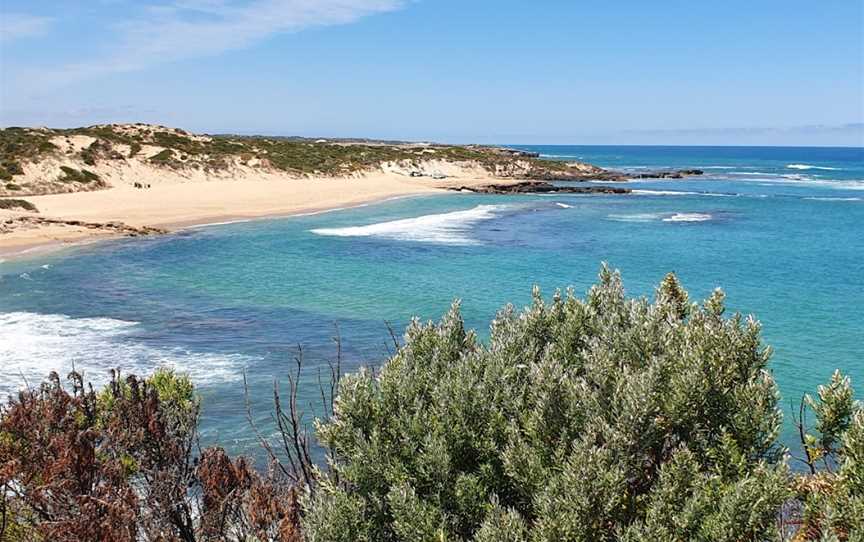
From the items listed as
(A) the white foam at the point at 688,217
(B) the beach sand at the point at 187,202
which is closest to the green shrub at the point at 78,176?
(B) the beach sand at the point at 187,202

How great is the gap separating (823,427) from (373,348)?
15.8m

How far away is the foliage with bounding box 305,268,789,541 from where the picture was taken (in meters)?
4.68

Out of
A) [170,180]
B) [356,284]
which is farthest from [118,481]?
[170,180]

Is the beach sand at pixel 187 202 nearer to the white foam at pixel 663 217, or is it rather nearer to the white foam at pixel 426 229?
the white foam at pixel 426 229

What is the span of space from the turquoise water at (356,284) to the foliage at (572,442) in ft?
28.6

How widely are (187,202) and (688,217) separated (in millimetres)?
38712

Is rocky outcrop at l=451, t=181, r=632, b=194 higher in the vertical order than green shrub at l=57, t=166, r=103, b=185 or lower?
lower

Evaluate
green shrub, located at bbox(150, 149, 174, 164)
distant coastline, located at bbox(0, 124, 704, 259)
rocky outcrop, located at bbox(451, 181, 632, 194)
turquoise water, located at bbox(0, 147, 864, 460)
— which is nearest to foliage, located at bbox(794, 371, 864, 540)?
turquoise water, located at bbox(0, 147, 864, 460)

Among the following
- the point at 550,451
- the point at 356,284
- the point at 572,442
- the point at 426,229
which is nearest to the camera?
the point at 572,442

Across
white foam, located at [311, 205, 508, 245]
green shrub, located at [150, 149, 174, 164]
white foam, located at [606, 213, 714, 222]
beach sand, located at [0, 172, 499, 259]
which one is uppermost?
green shrub, located at [150, 149, 174, 164]

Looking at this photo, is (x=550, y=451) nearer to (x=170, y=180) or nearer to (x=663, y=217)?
(x=663, y=217)

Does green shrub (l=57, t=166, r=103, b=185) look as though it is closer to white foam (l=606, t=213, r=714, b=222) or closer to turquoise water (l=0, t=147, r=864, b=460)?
turquoise water (l=0, t=147, r=864, b=460)

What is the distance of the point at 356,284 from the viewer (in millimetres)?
→ 30359

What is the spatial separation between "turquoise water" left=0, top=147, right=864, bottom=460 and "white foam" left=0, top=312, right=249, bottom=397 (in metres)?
0.07
